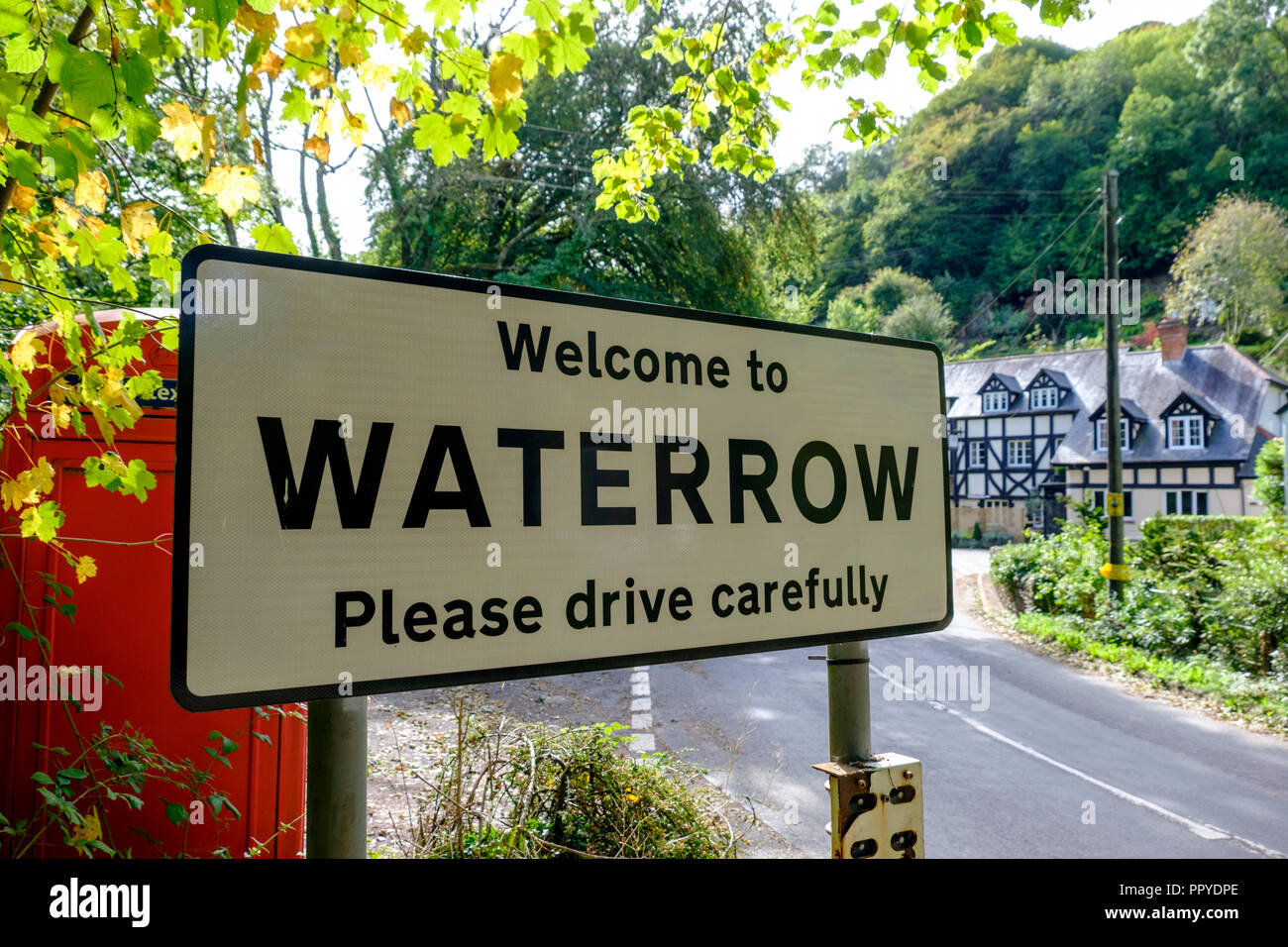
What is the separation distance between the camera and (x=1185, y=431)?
108 feet

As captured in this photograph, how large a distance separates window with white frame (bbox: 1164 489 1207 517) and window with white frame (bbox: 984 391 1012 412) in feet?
31.1

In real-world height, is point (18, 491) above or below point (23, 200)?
below

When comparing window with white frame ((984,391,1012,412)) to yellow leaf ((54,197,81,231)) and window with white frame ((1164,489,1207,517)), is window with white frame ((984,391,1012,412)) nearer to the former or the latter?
window with white frame ((1164,489,1207,517))

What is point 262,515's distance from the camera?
0.98 metres

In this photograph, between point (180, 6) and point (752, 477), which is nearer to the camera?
point (752, 477)

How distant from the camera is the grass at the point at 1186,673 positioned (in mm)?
8539

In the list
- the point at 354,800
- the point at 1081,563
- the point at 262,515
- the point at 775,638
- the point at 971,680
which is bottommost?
the point at 971,680

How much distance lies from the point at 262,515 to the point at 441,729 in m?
6.28

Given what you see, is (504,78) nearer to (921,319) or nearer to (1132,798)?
(1132,798)

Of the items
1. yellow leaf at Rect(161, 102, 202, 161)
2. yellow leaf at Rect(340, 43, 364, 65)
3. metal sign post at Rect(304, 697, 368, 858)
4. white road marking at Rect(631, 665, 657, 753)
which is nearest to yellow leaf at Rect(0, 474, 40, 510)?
yellow leaf at Rect(161, 102, 202, 161)

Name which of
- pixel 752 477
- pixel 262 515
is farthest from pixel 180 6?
pixel 752 477

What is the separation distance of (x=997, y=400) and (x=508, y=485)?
145 feet

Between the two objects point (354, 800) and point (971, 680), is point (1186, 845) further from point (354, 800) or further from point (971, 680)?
point (354, 800)

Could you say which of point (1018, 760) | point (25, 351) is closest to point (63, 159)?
point (25, 351)
